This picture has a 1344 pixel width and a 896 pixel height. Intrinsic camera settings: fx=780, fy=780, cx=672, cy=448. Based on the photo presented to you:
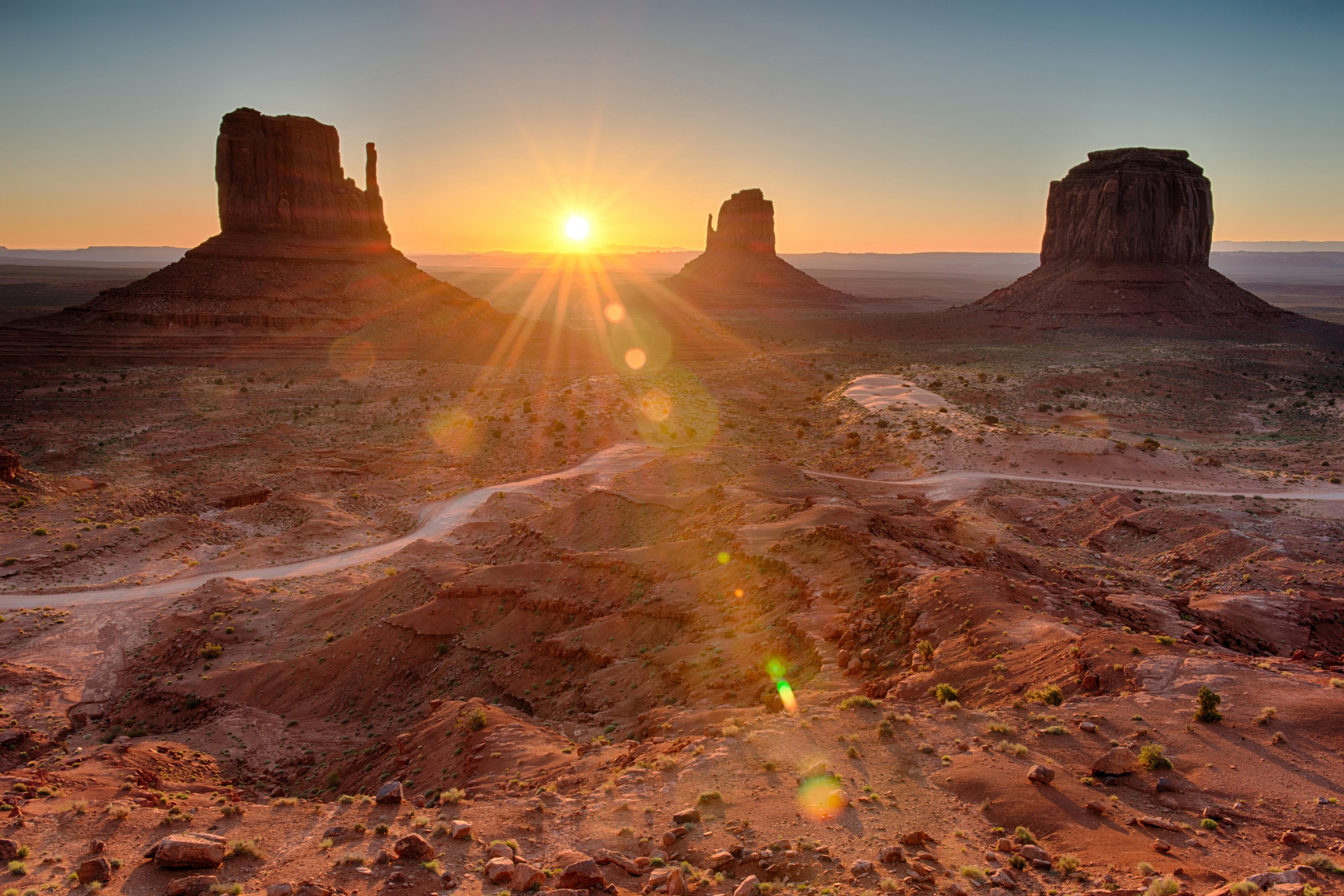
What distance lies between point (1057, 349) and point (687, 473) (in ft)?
204

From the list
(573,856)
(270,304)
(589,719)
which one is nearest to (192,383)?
(270,304)

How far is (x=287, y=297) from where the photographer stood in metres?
84.9

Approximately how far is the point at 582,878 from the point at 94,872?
640 cm

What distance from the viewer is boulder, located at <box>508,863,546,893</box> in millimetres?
9539

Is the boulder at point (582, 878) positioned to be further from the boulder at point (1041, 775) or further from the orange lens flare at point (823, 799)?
the boulder at point (1041, 775)

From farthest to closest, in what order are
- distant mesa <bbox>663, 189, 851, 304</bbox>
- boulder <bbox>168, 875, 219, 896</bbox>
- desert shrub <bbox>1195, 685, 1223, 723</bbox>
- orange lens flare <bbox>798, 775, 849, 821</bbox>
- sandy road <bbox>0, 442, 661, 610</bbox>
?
distant mesa <bbox>663, 189, 851, 304</bbox>, sandy road <bbox>0, 442, 661, 610</bbox>, desert shrub <bbox>1195, 685, 1223, 723</bbox>, orange lens flare <bbox>798, 775, 849, 821</bbox>, boulder <bbox>168, 875, 219, 896</bbox>

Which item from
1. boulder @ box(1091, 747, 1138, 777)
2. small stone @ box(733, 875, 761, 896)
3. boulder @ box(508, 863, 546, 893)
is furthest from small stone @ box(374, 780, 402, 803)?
boulder @ box(1091, 747, 1138, 777)

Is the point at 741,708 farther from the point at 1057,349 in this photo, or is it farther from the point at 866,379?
the point at 1057,349

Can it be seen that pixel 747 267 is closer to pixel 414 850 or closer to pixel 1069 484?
pixel 1069 484

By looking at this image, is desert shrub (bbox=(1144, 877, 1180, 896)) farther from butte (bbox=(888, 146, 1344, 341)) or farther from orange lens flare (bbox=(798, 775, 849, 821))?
butte (bbox=(888, 146, 1344, 341))

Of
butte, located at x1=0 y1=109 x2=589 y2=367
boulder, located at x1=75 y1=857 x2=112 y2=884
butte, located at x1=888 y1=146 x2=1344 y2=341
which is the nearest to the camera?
boulder, located at x1=75 y1=857 x2=112 y2=884

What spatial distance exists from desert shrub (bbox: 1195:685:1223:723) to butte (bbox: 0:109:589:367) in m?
75.0

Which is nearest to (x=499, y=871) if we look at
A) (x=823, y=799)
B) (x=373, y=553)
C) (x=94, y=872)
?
(x=823, y=799)

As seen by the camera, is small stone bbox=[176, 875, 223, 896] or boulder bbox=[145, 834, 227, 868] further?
boulder bbox=[145, 834, 227, 868]
